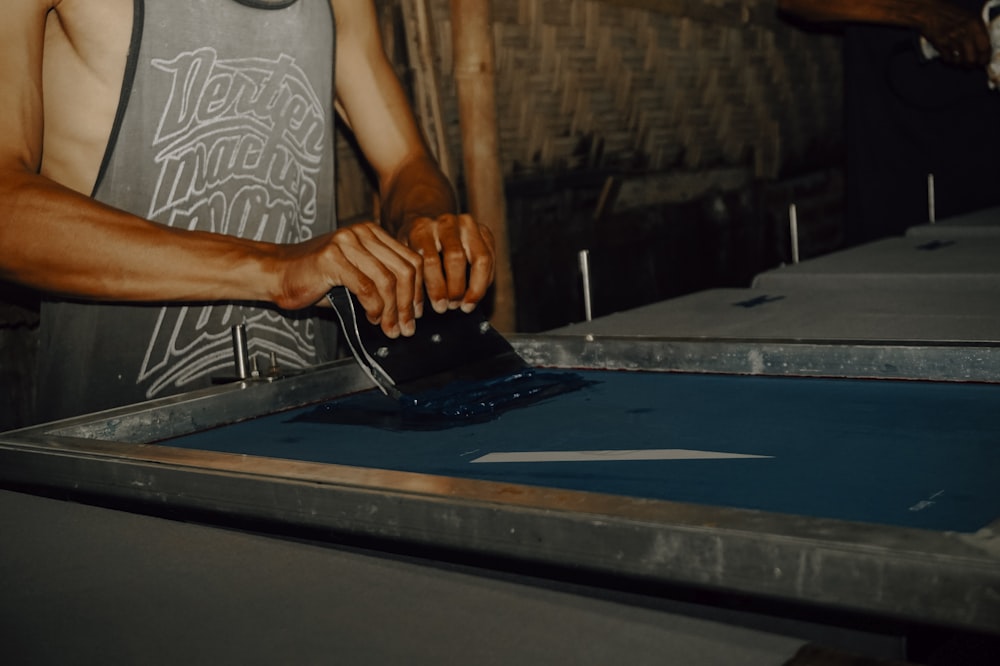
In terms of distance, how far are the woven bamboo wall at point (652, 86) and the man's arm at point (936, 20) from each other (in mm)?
442

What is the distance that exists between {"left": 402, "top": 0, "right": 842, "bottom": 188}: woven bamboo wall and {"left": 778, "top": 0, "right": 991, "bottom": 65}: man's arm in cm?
44

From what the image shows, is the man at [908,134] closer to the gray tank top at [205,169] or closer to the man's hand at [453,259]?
the gray tank top at [205,169]

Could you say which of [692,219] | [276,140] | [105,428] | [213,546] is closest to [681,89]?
[692,219]

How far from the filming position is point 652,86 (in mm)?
3574

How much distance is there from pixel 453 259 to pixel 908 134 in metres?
3.78

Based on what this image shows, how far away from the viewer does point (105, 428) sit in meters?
1.17

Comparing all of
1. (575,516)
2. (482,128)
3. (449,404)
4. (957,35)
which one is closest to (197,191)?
(449,404)

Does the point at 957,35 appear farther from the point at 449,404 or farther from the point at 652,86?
the point at 449,404

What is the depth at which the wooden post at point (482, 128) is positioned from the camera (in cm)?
243

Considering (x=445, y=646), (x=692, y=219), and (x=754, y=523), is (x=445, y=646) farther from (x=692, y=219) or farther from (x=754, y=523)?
(x=692, y=219)

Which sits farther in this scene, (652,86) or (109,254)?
(652,86)

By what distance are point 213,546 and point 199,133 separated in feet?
3.45

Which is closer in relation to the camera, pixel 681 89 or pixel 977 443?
pixel 977 443

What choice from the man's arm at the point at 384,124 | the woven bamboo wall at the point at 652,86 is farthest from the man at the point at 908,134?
the man's arm at the point at 384,124
